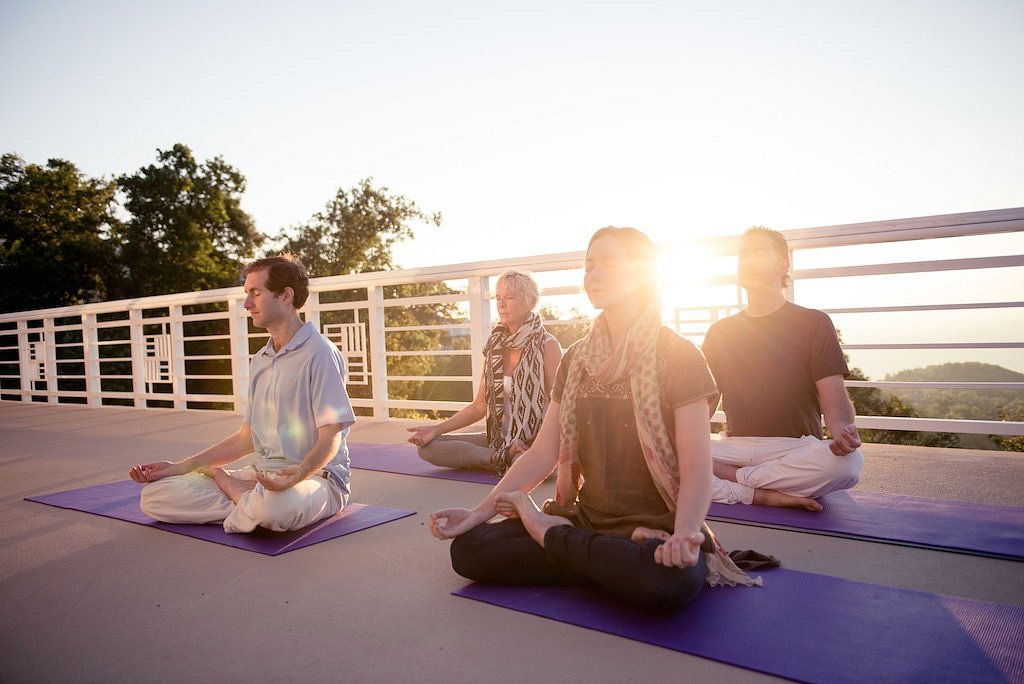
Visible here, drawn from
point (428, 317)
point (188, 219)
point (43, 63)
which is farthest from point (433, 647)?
point (188, 219)

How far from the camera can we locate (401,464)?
13.1ft

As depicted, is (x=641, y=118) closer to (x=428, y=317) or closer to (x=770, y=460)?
(x=770, y=460)

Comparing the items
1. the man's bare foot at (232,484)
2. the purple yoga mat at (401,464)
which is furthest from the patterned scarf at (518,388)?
the man's bare foot at (232,484)

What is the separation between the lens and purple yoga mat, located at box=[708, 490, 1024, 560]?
2195mm

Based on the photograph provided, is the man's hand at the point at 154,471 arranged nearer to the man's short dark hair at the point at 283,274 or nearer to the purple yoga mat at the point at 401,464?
the man's short dark hair at the point at 283,274

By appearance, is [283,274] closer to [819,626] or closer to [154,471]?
[154,471]

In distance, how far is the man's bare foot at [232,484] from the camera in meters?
2.66

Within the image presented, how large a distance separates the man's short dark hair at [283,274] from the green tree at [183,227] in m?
20.2

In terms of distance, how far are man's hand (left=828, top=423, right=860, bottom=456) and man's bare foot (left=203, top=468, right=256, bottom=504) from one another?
79.7 inches

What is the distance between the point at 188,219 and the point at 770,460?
22751 millimetres

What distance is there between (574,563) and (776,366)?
1.28 metres

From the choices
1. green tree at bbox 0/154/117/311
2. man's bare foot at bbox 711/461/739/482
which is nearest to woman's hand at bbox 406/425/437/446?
man's bare foot at bbox 711/461/739/482

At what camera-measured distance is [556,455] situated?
6.32ft

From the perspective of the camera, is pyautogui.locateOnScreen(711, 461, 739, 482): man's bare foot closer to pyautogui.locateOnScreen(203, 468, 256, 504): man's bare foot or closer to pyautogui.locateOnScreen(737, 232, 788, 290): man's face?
pyautogui.locateOnScreen(737, 232, 788, 290): man's face
